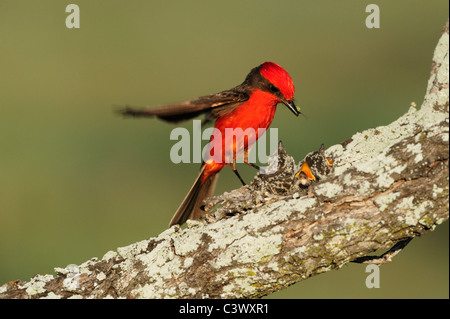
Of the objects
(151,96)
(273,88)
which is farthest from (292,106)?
(151,96)

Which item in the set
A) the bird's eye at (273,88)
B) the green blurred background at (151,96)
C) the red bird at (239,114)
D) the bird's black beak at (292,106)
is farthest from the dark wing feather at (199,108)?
the green blurred background at (151,96)

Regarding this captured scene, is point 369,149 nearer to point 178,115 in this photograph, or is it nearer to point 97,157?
point 178,115

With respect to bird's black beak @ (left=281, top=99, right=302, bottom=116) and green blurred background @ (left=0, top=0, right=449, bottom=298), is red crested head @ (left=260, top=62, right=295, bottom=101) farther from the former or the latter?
green blurred background @ (left=0, top=0, right=449, bottom=298)

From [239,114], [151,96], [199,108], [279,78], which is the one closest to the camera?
[199,108]

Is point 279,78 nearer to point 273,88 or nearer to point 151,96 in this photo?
point 273,88

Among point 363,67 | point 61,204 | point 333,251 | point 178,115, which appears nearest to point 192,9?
point 363,67

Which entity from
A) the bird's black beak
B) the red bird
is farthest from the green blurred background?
the bird's black beak

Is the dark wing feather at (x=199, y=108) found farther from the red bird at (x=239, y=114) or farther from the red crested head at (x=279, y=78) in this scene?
the red crested head at (x=279, y=78)
